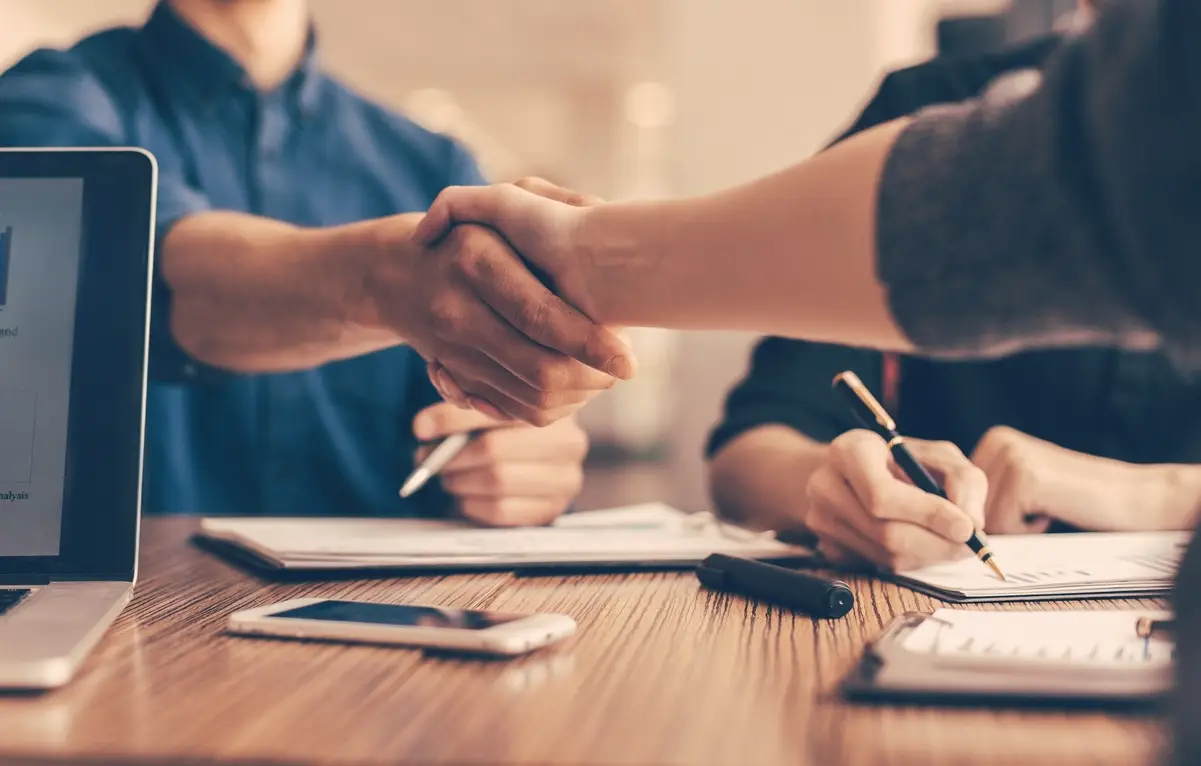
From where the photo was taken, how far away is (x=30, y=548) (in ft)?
1.96

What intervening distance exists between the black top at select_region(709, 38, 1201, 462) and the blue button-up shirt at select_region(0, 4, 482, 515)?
0.47 m

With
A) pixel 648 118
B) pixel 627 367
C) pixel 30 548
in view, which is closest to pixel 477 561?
pixel 627 367

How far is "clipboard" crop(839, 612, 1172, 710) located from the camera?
0.41 meters

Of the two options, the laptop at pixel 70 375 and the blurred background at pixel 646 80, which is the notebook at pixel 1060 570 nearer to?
the laptop at pixel 70 375

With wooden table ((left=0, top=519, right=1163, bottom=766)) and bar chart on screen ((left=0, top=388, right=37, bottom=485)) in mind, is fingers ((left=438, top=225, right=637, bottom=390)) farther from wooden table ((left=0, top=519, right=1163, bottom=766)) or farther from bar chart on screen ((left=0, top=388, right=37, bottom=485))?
bar chart on screen ((left=0, top=388, right=37, bottom=485))

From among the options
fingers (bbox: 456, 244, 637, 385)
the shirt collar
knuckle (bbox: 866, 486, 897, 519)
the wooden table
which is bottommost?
the wooden table

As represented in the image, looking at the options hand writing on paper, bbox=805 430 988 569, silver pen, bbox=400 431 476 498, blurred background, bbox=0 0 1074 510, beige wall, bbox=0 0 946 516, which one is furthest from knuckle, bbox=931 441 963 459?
blurred background, bbox=0 0 1074 510

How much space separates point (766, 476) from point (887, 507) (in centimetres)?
34

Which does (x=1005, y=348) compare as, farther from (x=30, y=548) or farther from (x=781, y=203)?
(x=30, y=548)

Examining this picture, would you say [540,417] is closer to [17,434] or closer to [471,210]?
[471,210]

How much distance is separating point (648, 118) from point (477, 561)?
7.86m

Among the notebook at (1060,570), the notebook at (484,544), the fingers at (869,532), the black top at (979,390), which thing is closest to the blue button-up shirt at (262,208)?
the notebook at (484,544)

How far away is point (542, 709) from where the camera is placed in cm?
43

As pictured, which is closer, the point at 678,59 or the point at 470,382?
the point at 470,382
